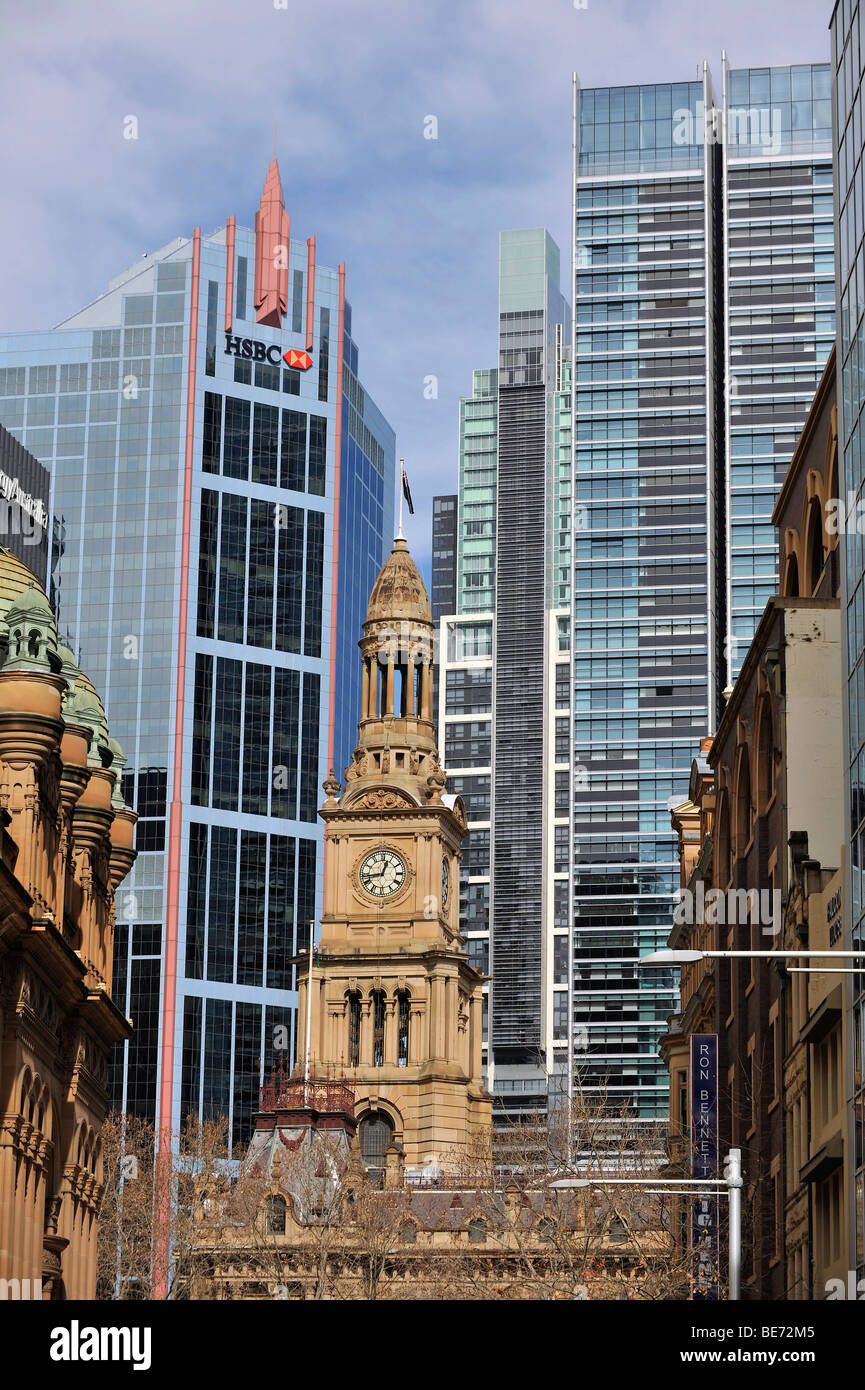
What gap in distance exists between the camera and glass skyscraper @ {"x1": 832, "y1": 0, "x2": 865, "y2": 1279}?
5534 cm

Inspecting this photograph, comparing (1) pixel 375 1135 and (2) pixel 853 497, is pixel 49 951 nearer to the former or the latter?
(2) pixel 853 497

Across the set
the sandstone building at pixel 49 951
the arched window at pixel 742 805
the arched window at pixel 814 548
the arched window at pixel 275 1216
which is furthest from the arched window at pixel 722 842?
the arched window at pixel 275 1216

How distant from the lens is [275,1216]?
4281 inches

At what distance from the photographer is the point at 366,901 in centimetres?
13450

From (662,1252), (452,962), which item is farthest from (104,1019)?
(452,962)

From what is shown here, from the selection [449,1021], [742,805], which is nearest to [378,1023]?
[449,1021]

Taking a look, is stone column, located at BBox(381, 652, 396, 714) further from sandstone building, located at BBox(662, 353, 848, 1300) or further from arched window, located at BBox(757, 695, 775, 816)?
arched window, located at BBox(757, 695, 775, 816)

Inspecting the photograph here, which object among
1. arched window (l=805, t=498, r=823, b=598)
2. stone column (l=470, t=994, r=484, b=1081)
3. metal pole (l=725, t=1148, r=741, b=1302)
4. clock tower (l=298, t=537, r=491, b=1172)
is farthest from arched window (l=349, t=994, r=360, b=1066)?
metal pole (l=725, t=1148, r=741, b=1302)

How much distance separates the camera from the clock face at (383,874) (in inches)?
5295

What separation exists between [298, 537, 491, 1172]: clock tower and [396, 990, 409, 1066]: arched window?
0.17 ft

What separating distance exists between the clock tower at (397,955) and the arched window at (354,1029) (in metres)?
0.05

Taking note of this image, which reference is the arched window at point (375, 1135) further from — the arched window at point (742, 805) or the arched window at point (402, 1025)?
the arched window at point (742, 805)

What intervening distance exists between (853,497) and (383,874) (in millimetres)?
78944

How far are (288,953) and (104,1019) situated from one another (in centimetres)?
11477
